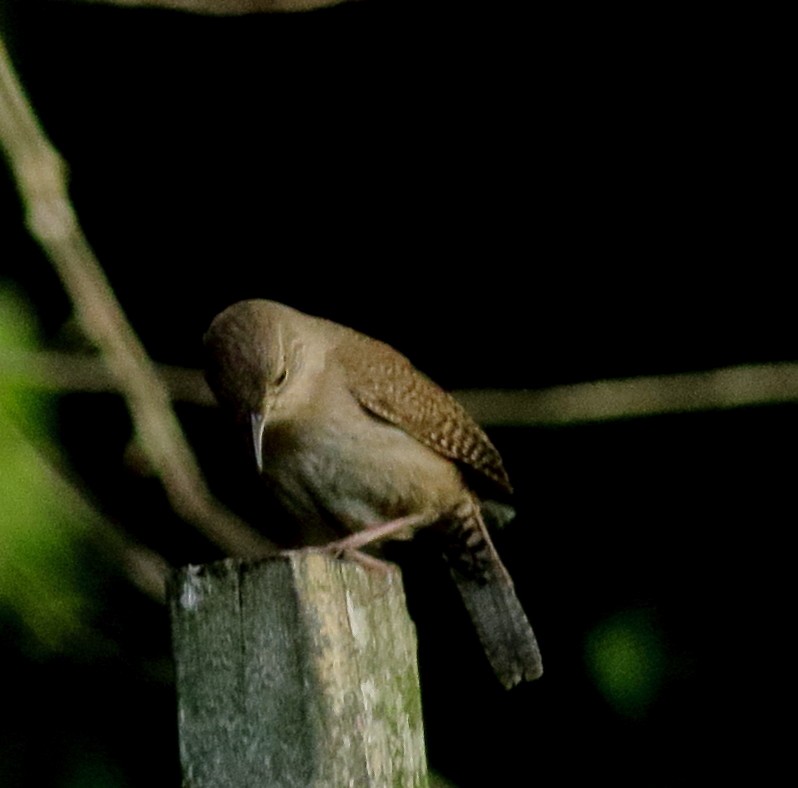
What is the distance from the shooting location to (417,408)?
155 inches

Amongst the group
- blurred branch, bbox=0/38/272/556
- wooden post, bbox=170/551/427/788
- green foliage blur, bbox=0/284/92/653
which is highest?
blurred branch, bbox=0/38/272/556

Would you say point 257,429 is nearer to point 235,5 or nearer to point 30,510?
point 235,5

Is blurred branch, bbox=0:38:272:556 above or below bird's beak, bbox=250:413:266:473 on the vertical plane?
below

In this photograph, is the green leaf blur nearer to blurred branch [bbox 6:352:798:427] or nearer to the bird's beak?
blurred branch [bbox 6:352:798:427]

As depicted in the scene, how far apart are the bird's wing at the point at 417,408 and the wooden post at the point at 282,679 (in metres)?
2.05

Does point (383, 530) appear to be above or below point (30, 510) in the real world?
above

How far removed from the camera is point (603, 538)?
4348mm

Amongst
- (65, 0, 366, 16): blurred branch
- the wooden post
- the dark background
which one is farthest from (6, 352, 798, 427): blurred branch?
the wooden post

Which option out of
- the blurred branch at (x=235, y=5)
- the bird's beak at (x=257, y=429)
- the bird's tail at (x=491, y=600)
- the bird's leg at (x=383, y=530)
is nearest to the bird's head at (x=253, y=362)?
the bird's beak at (x=257, y=429)

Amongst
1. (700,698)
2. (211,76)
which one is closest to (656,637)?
(700,698)

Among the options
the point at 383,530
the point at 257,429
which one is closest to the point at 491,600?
the point at 383,530

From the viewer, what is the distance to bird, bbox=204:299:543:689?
3.71 m

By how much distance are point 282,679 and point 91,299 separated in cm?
112

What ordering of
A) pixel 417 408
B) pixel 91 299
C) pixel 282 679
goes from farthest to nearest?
1. pixel 417 408
2. pixel 91 299
3. pixel 282 679
